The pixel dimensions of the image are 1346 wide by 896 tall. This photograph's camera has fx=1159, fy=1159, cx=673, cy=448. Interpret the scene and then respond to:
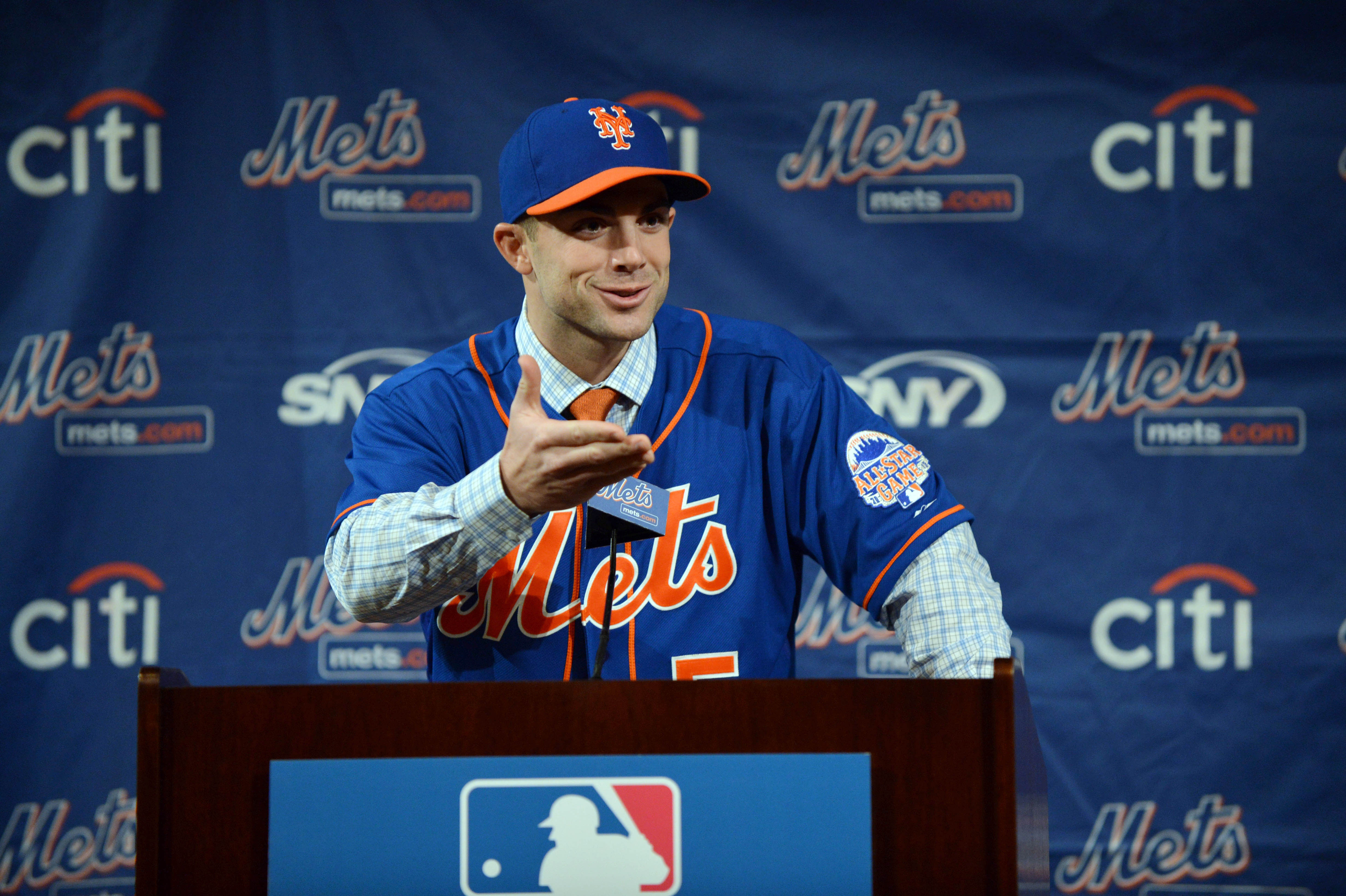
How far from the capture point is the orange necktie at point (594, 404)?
5.19ft

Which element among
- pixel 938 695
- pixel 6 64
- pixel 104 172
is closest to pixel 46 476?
pixel 104 172

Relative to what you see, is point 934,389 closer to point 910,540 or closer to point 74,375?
point 910,540

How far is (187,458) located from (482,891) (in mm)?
2197

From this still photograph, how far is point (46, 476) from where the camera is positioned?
2785 millimetres

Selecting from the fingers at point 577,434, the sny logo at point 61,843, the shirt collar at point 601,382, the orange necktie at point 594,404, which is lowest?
the sny logo at point 61,843

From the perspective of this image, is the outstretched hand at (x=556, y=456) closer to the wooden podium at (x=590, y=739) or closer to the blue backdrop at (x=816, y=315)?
the wooden podium at (x=590, y=739)

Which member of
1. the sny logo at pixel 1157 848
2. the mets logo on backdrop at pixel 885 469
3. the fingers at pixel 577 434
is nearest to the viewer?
the fingers at pixel 577 434

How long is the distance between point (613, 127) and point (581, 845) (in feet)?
3.11

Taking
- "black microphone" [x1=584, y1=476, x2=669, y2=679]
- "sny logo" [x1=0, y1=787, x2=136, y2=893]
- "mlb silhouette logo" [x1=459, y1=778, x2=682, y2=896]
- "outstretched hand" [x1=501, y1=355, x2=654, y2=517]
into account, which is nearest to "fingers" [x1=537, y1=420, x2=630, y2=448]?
"outstretched hand" [x1=501, y1=355, x2=654, y2=517]

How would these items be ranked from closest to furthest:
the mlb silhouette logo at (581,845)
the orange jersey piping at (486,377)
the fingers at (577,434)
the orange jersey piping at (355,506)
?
the mlb silhouette logo at (581,845), the fingers at (577,434), the orange jersey piping at (355,506), the orange jersey piping at (486,377)

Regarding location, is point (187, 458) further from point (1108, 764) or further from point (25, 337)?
point (1108, 764)

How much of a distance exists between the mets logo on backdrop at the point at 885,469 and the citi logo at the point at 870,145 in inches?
55.5

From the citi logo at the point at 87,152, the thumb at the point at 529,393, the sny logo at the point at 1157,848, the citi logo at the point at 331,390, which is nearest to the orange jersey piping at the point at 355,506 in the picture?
the thumb at the point at 529,393

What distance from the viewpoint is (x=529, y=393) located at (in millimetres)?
1144
